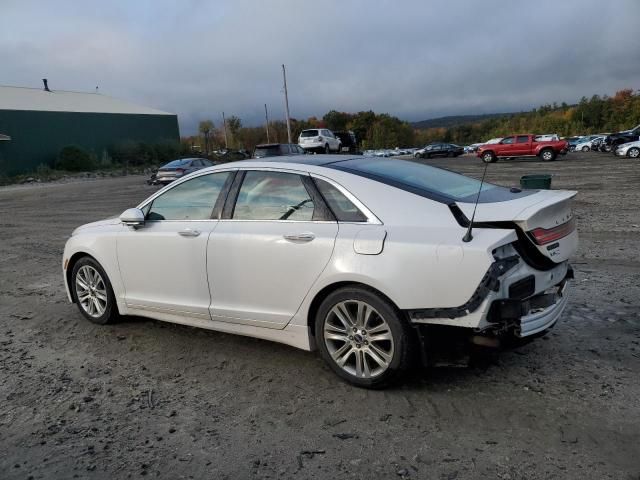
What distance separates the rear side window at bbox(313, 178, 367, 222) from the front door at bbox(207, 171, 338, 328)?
0.09m

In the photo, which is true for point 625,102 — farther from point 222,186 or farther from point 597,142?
point 222,186

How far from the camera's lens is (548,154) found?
33.6 meters

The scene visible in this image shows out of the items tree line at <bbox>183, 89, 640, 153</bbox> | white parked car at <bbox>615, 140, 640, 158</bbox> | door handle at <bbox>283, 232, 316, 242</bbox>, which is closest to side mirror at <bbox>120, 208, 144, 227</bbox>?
door handle at <bbox>283, 232, 316, 242</bbox>

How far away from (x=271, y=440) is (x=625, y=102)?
98376mm

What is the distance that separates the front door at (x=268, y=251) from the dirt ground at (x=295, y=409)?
499 mm

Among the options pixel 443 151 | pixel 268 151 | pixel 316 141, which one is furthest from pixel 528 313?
pixel 443 151

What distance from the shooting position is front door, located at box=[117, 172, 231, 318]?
173 inches

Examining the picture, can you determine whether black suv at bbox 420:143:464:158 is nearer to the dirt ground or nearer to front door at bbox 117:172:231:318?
the dirt ground

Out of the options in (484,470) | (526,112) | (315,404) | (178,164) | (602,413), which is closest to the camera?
(484,470)

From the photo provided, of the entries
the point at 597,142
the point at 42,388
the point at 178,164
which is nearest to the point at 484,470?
the point at 42,388

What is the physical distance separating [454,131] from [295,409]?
131 metres

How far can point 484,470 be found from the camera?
2.78 m

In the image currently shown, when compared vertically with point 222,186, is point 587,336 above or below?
below

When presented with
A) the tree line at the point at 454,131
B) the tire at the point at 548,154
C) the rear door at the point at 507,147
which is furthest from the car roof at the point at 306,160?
the tree line at the point at 454,131
